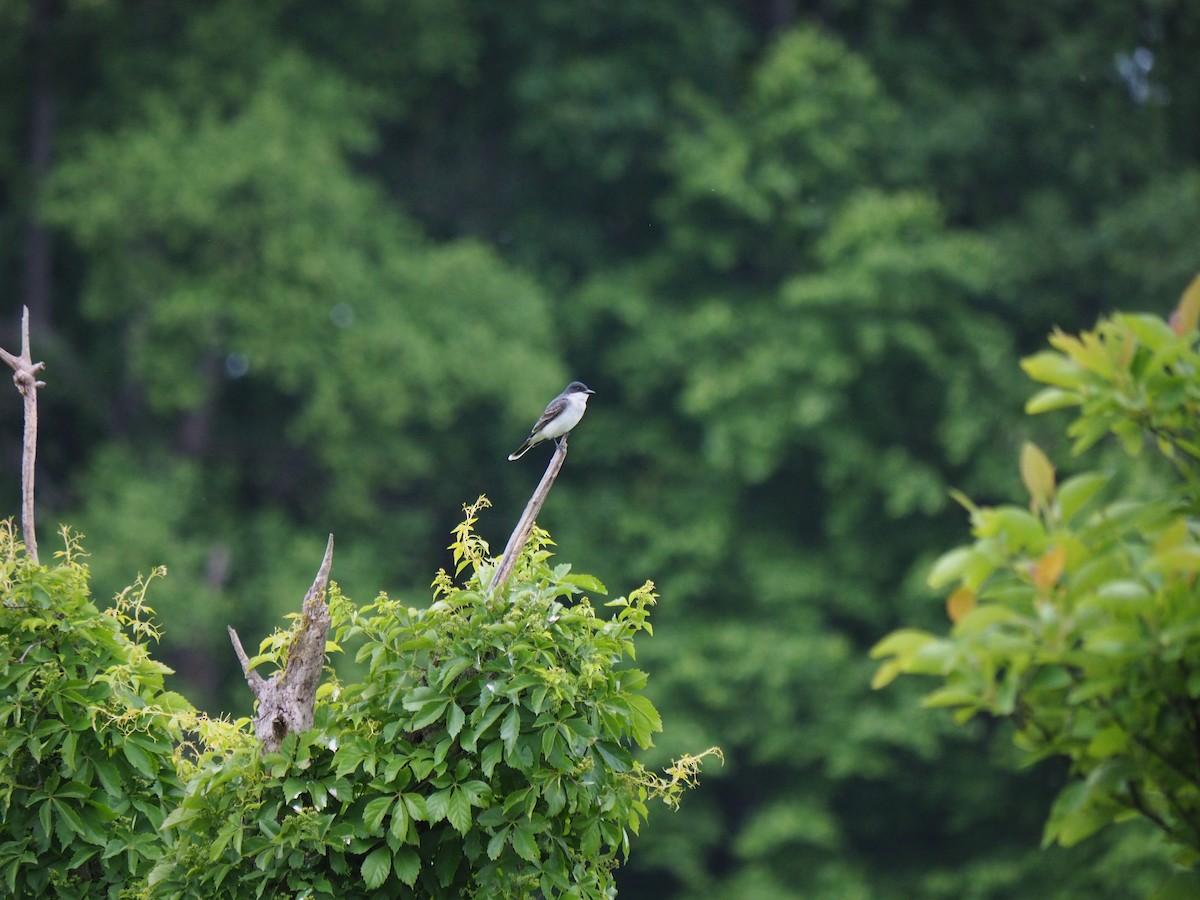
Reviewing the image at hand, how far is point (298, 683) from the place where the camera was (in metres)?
4.02

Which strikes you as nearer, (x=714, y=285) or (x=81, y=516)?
(x=81, y=516)

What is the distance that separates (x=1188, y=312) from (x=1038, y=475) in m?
0.42

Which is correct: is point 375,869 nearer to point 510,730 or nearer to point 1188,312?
point 510,730

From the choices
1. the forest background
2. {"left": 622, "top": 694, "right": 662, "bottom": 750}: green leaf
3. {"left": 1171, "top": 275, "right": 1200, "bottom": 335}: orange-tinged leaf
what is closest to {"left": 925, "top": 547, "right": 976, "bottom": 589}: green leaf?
{"left": 1171, "top": 275, "right": 1200, "bottom": 335}: orange-tinged leaf

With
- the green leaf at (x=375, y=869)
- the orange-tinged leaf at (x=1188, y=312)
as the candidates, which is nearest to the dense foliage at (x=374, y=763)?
the green leaf at (x=375, y=869)

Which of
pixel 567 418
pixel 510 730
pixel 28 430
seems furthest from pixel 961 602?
pixel 567 418

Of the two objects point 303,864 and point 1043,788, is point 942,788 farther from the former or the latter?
point 303,864

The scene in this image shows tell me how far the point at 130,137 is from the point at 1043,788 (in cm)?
1278

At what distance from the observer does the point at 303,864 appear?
376cm

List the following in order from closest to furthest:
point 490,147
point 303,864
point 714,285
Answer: point 303,864, point 714,285, point 490,147

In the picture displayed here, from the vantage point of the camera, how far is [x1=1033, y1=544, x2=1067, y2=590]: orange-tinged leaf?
2.36m

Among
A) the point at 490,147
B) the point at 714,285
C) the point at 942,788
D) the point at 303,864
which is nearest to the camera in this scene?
the point at 303,864

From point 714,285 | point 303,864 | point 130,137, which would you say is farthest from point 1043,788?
point 303,864

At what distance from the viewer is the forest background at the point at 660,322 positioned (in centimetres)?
1541
